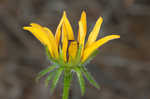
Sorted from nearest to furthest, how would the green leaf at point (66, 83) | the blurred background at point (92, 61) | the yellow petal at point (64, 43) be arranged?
the green leaf at point (66, 83) → the yellow petal at point (64, 43) → the blurred background at point (92, 61)

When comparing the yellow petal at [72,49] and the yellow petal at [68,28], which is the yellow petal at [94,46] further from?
the yellow petal at [68,28]

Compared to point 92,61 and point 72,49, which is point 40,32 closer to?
point 72,49

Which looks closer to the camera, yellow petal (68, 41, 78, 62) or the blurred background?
yellow petal (68, 41, 78, 62)

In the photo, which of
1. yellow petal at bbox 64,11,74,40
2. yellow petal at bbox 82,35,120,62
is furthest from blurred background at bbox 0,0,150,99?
yellow petal at bbox 82,35,120,62

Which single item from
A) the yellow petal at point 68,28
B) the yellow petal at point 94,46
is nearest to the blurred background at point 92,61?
the yellow petal at point 68,28

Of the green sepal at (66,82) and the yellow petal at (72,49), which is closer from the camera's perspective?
the green sepal at (66,82)

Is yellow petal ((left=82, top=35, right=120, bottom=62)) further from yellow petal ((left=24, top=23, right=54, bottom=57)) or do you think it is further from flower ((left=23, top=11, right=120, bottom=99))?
yellow petal ((left=24, top=23, right=54, bottom=57))

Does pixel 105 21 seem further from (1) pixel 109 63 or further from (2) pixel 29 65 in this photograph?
(2) pixel 29 65

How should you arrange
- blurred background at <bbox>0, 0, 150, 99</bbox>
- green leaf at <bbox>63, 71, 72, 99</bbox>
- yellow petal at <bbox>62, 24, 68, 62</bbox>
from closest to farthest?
green leaf at <bbox>63, 71, 72, 99</bbox>, yellow petal at <bbox>62, 24, 68, 62</bbox>, blurred background at <bbox>0, 0, 150, 99</bbox>

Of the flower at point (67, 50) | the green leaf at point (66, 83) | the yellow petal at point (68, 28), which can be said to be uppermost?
the yellow petal at point (68, 28)
